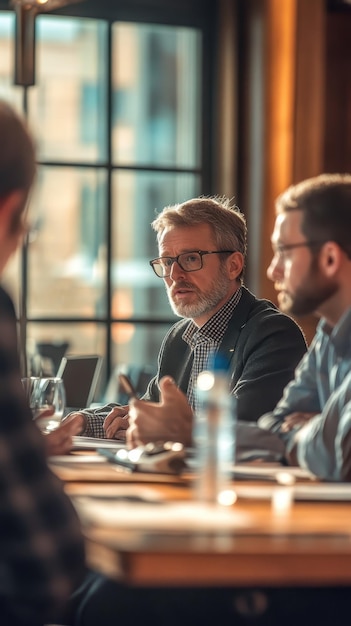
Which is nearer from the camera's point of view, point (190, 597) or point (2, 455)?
point (2, 455)

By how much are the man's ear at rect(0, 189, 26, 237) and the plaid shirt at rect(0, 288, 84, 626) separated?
22cm

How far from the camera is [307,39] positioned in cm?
642

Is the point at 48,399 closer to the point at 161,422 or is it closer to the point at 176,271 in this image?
the point at 161,422

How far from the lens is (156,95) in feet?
22.3

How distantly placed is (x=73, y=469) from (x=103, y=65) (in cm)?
449

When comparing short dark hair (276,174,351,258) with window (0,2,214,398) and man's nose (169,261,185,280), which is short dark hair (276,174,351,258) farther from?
window (0,2,214,398)

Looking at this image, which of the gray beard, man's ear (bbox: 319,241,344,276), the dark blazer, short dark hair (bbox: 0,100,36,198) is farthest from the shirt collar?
the gray beard

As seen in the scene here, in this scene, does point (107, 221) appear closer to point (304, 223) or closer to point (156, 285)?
point (156, 285)

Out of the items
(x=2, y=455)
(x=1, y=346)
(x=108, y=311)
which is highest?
(x=1, y=346)

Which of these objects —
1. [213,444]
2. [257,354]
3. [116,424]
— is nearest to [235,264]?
[257,354]

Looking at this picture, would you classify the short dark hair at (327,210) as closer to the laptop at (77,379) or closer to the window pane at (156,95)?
the laptop at (77,379)

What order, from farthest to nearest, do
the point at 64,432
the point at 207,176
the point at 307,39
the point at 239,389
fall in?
the point at 207,176, the point at 307,39, the point at 239,389, the point at 64,432

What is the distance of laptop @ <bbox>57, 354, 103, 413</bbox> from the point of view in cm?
394

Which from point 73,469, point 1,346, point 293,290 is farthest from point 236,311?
point 1,346
